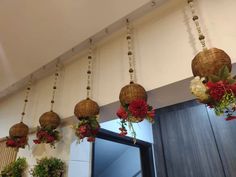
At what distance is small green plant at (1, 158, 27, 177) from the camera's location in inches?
68.1

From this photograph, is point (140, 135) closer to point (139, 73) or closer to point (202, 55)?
point (139, 73)

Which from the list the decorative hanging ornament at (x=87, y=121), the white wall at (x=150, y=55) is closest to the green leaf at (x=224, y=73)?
the white wall at (x=150, y=55)

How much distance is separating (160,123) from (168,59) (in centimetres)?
189

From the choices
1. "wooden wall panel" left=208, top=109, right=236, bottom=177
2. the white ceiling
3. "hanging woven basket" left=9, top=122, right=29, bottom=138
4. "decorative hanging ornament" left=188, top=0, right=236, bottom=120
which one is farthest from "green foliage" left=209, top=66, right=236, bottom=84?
"wooden wall panel" left=208, top=109, right=236, bottom=177

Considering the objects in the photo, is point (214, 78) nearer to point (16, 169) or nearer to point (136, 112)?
point (136, 112)

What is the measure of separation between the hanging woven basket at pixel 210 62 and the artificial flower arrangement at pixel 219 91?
34mm

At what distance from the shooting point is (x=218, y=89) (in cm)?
77

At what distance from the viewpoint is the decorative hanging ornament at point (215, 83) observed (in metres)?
0.77

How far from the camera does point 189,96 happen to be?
1.24m

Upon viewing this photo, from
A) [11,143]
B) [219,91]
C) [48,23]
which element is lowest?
[219,91]

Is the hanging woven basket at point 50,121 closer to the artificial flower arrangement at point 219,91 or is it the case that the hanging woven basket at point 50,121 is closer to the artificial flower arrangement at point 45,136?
the artificial flower arrangement at point 45,136

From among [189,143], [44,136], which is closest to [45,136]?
[44,136]

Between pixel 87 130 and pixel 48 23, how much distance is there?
0.79 meters

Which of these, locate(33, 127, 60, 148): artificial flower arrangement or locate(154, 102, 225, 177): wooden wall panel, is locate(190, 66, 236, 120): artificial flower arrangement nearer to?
locate(33, 127, 60, 148): artificial flower arrangement
